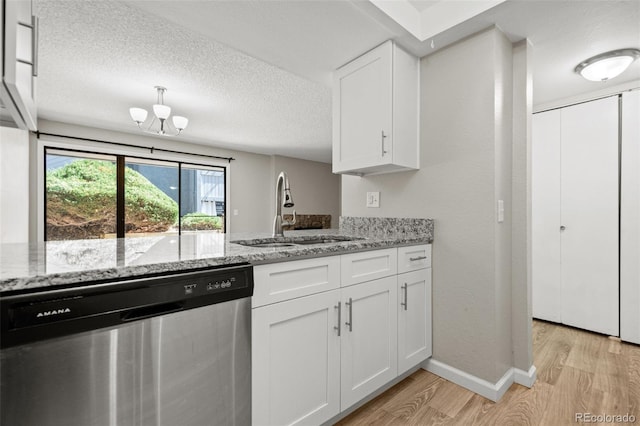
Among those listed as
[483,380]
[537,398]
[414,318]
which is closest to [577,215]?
[537,398]

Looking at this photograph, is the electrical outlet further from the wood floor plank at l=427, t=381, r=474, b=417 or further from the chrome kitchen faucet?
the wood floor plank at l=427, t=381, r=474, b=417

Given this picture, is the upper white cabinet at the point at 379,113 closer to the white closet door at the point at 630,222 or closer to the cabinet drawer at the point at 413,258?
the cabinet drawer at the point at 413,258

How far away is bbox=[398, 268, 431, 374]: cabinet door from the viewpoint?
1780 mm

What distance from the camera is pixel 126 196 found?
5160 millimetres

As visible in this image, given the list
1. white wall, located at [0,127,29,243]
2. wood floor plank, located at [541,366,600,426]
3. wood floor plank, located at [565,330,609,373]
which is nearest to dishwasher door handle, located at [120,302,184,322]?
wood floor plank, located at [541,366,600,426]

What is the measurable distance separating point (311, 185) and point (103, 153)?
4472mm

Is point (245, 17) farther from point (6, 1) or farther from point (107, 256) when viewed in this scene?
point (107, 256)

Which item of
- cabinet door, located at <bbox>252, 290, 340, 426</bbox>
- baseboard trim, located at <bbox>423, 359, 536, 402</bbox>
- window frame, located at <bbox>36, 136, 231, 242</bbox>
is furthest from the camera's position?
window frame, located at <bbox>36, 136, 231, 242</bbox>

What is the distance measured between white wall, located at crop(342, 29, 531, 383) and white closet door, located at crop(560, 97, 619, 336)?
131 centimetres

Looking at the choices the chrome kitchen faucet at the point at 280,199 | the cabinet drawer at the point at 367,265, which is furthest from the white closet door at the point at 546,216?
the chrome kitchen faucet at the point at 280,199

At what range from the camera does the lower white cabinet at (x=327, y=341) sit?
1185mm

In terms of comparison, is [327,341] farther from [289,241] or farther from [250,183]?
[250,183]

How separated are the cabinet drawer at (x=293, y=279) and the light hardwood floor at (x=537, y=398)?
764 millimetres

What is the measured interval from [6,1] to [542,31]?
2.50m
